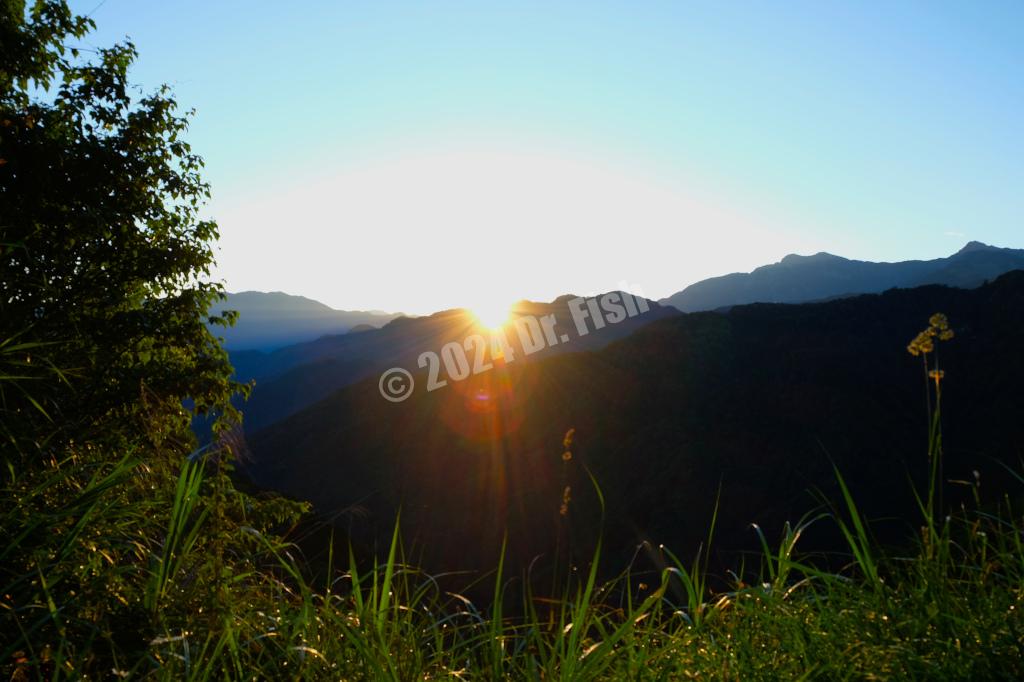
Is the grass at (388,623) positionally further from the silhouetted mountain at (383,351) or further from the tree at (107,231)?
the silhouetted mountain at (383,351)

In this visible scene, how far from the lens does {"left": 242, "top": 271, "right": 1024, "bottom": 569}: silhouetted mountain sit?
4344 cm

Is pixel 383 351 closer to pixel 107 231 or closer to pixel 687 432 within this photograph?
pixel 687 432

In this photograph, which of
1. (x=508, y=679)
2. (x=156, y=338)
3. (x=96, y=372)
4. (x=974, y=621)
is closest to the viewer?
(x=974, y=621)

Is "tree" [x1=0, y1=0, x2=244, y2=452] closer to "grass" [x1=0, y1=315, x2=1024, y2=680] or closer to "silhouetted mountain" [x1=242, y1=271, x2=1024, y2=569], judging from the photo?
"grass" [x1=0, y1=315, x2=1024, y2=680]

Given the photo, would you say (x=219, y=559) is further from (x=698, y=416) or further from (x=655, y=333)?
(x=655, y=333)

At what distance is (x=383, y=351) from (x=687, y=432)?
10264 cm

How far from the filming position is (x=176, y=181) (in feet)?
36.6

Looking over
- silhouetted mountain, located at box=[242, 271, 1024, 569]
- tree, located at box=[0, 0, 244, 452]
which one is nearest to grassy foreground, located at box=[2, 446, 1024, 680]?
tree, located at box=[0, 0, 244, 452]

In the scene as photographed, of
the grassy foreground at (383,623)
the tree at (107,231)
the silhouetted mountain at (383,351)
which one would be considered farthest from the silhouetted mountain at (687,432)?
the silhouetted mountain at (383,351)

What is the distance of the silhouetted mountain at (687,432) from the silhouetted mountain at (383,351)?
1351 inches

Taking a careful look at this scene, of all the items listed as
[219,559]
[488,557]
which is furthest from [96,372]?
[488,557]

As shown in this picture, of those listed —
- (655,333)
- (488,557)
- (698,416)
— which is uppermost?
(655,333)

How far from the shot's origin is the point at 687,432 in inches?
1976

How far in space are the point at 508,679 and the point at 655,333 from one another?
61.2m
